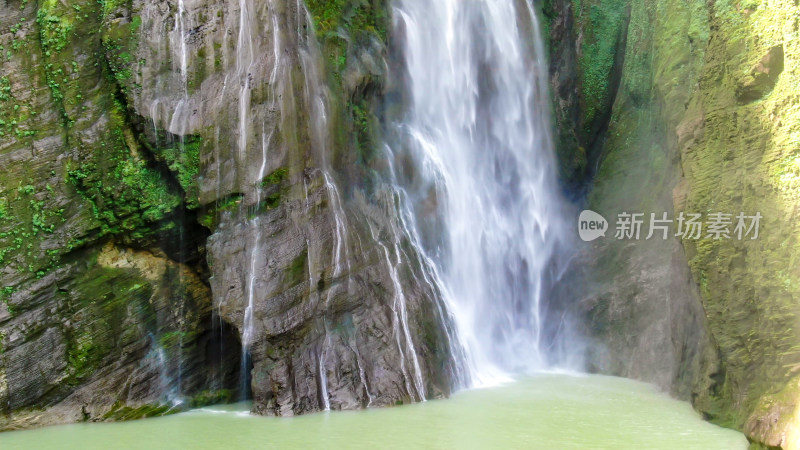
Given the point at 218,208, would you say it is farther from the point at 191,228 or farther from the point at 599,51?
the point at 599,51

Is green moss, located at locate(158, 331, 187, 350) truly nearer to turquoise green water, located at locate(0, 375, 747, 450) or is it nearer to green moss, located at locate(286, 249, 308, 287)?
turquoise green water, located at locate(0, 375, 747, 450)

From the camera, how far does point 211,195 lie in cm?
1120

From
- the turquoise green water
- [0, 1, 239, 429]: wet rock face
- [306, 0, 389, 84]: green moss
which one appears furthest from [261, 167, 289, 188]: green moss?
the turquoise green water

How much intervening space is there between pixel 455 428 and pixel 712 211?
4.45 meters

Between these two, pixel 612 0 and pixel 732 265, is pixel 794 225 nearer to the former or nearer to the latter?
pixel 732 265

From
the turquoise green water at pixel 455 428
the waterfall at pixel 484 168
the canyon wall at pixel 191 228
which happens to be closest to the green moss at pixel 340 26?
the canyon wall at pixel 191 228

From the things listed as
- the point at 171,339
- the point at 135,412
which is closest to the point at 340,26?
the point at 171,339

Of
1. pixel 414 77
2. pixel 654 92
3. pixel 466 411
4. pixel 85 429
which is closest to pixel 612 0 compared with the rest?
pixel 654 92

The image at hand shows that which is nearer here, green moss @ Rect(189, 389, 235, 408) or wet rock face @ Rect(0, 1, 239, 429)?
wet rock face @ Rect(0, 1, 239, 429)

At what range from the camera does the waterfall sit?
13453 mm

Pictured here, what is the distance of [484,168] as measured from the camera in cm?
1523
